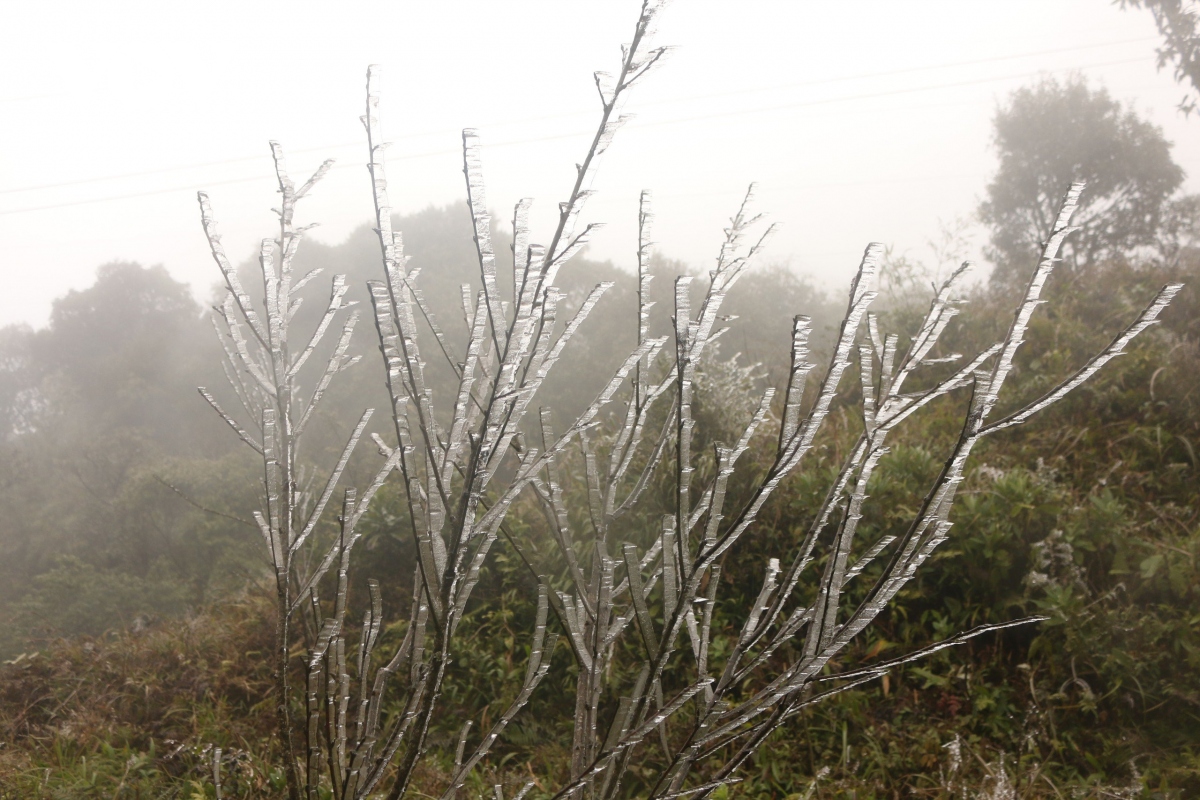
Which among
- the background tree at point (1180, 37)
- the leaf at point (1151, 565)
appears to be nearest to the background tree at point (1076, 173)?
the background tree at point (1180, 37)

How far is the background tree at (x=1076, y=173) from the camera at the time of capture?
28.6 ft

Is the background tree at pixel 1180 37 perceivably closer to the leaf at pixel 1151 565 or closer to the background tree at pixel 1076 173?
the background tree at pixel 1076 173

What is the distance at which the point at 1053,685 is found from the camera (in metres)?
2.75

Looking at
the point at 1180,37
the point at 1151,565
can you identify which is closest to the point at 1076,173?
the point at 1180,37

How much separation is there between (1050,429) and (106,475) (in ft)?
46.7

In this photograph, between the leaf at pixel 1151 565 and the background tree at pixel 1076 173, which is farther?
the background tree at pixel 1076 173

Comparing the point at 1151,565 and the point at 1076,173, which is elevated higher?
the point at 1076,173

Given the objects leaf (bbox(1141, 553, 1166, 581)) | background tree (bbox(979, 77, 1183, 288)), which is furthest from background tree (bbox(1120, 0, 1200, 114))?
leaf (bbox(1141, 553, 1166, 581))

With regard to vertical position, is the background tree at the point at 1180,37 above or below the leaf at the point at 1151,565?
above

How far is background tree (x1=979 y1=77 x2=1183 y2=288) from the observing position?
28.6 ft

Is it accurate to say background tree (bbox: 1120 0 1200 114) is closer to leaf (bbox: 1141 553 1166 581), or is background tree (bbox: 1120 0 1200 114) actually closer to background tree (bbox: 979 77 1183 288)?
background tree (bbox: 979 77 1183 288)

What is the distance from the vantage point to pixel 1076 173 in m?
9.14

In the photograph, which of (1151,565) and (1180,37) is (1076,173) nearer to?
(1180,37)

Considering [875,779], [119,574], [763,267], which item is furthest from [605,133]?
[763,267]
